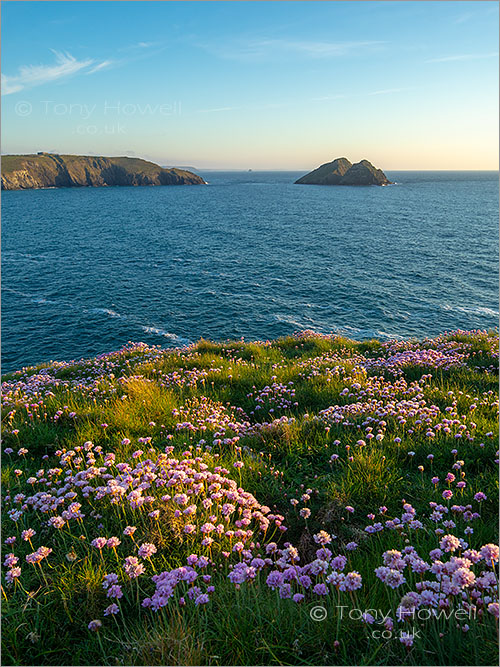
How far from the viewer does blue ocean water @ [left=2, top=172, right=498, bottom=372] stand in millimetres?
31625

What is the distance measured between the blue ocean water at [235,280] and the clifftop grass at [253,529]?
22649 millimetres

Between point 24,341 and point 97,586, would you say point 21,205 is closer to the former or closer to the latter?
point 24,341

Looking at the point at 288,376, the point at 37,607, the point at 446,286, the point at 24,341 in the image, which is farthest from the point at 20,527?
the point at 446,286

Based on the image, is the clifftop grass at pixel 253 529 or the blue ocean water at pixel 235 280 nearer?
the clifftop grass at pixel 253 529

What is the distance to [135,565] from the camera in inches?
131

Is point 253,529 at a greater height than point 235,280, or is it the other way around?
point 235,280

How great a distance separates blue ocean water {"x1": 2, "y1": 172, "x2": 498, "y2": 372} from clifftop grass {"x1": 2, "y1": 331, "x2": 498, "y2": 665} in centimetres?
2265

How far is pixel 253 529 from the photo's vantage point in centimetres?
442

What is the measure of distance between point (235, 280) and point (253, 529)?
4147 cm

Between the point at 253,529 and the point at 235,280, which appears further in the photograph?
the point at 235,280

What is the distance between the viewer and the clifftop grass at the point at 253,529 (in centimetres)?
278

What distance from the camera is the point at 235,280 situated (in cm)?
4494

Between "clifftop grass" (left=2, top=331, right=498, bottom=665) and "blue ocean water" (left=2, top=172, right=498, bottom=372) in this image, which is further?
"blue ocean water" (left=2, top=172, right=498, bottom=372)

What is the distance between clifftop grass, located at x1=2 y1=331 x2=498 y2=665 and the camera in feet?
9.13
